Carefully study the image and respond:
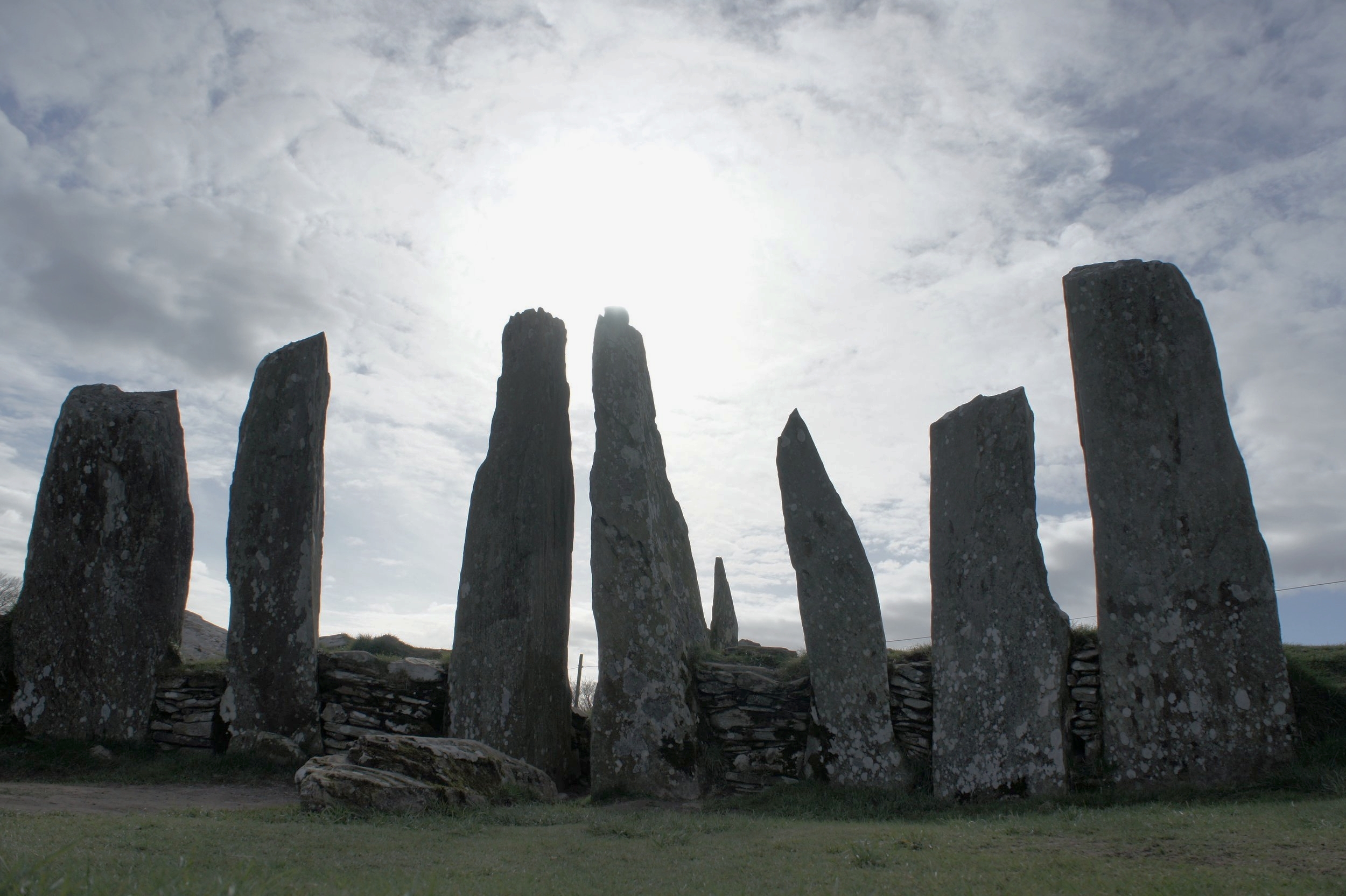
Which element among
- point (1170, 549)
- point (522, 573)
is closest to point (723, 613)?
point (522, 573)

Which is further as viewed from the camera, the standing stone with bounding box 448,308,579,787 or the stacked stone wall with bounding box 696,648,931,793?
the standing stone with bounding box 448,308,579,787

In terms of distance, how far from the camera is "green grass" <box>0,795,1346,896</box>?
5.16 meters

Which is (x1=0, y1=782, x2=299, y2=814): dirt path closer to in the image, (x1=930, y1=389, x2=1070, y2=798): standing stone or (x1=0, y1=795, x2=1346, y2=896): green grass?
(x1=0, y1=795, x2=1346, y2=896): green grass

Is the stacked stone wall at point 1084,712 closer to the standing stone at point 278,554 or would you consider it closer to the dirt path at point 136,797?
the dirt path at point 136,797

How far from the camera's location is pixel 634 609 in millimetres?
11727

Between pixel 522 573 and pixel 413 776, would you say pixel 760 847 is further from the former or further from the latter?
pixel 522 573

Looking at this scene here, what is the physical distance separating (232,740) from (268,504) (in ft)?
10.8

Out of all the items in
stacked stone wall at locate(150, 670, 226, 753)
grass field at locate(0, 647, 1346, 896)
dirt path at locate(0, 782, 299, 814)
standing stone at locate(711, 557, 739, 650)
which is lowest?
dirt path at locate(0, 782, 299, 814)

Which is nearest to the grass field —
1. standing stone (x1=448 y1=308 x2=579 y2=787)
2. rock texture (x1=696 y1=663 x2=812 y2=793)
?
rock texture (x1=696 y1=663 x2=812 y2=793)

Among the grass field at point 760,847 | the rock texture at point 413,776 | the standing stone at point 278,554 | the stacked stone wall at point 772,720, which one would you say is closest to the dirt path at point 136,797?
the rock texture at point 413,776

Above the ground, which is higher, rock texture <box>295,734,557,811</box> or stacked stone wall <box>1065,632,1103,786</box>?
stacked stone wall <box>1065,632,1103,786</box>

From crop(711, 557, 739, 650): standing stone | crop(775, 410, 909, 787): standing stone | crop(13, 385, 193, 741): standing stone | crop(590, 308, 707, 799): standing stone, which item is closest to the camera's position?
crop(775, 410, 909, 787): standing stone

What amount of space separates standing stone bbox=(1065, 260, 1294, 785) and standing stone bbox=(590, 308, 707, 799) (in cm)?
489

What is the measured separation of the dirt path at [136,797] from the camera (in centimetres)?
888
